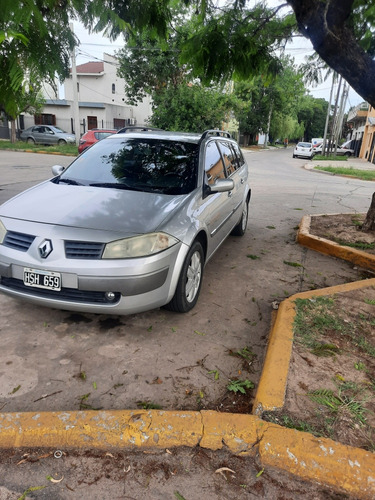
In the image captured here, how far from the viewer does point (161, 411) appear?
7.39 feet

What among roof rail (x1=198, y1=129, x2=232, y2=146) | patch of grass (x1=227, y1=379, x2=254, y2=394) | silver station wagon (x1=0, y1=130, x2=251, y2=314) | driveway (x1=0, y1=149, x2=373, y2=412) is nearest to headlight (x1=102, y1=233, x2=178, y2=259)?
silver station wagon (x1=0, y1=130, x2=251, y2=314)

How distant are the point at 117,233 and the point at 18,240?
83 cm

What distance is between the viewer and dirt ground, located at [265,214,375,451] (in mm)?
2217

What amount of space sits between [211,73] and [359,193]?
9.23 m

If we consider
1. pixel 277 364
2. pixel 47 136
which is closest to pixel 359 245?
pixel 277 364

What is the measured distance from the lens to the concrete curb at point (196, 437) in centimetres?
197

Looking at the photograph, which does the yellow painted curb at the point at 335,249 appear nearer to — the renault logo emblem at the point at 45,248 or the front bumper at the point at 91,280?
the front bumper at the point at 91,280

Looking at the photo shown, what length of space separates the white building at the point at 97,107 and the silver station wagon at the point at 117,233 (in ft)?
97.2

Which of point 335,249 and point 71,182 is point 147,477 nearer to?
point 71,182

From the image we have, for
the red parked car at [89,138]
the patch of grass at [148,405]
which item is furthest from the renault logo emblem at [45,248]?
the red parked car at [89,138]

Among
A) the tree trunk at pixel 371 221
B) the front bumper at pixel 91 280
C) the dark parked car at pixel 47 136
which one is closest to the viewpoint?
the front bumper at pixel 91 280

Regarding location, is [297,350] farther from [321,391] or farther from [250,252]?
[250,252]

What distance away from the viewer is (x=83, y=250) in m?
2.88

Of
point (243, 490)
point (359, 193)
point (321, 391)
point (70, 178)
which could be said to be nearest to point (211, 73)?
point (70, 178)
